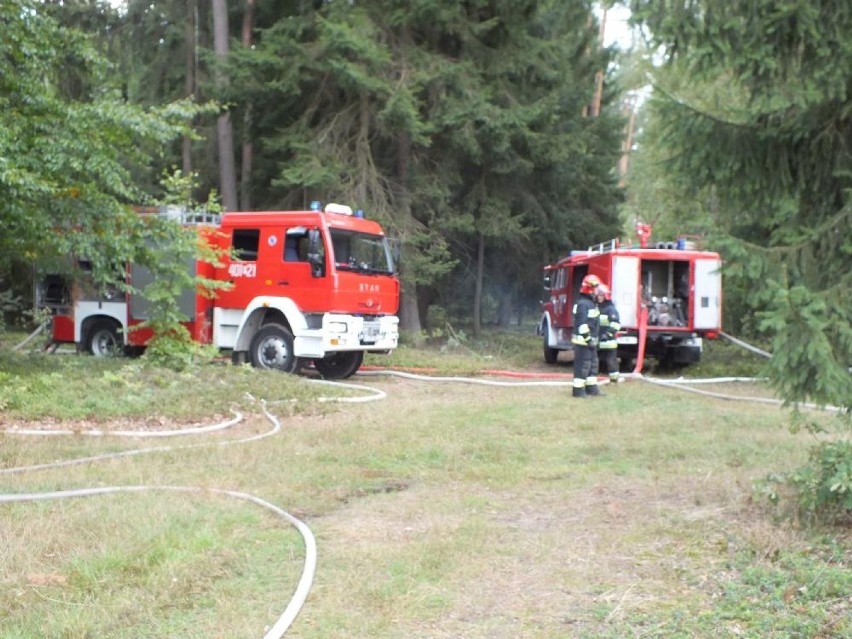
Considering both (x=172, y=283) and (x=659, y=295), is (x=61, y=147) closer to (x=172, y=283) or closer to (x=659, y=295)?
(x=172, y=283)

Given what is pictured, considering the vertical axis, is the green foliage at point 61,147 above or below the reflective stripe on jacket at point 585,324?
above

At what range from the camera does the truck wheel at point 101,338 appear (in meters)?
15.9

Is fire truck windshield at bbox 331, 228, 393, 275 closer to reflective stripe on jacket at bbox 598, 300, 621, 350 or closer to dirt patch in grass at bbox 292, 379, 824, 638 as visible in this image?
reflective stripe on jacket at bbox 598, 300, 621, 350

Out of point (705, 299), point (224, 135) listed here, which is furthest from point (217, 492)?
point (224, 135)

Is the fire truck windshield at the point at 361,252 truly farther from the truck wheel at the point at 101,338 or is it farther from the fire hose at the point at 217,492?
the truck wheel at the point at 101,338

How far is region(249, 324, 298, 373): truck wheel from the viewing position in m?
13.6

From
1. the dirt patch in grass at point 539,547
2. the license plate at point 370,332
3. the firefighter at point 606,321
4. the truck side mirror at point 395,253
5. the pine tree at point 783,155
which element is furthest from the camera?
the truck side mirror at point 395,253

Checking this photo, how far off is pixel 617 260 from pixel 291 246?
569 centimetres

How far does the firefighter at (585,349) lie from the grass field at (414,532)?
2494 mm

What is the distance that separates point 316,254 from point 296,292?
2.32ft

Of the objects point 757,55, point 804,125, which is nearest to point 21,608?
point 757,55

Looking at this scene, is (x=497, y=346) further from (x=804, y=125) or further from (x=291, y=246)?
(x=804, y=125)

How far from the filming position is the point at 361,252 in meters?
13.9

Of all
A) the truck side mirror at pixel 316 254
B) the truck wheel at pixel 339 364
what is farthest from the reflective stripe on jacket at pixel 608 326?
the truck side mirror at pixel 316 254
